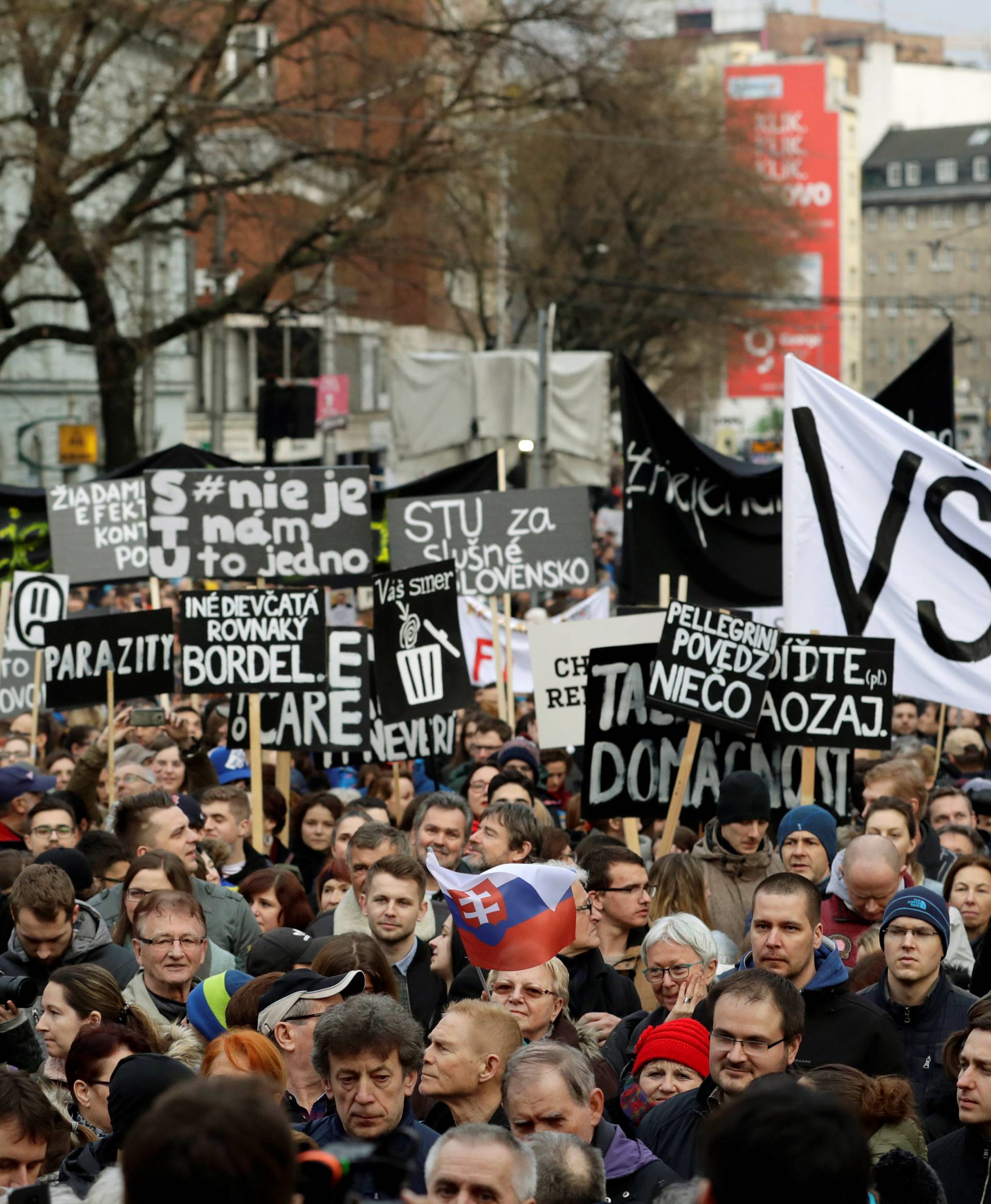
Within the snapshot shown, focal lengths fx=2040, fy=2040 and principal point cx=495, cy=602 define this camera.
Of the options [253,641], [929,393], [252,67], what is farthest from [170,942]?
[252,67]

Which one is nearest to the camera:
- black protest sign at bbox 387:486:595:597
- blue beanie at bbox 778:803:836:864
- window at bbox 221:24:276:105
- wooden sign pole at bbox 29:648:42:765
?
blue beanie at bbox 778:803:836:864

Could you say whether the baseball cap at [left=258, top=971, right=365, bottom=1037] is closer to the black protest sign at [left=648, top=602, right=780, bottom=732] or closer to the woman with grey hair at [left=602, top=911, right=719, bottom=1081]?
the woman with grey hair at [left=602, top=911, right=719, bottom=1081]

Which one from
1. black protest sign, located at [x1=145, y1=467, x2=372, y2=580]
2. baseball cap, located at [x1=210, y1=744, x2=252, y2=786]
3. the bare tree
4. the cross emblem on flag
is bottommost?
baseball cap, located at [x1=210, y1=744, x2=252, y2=786]

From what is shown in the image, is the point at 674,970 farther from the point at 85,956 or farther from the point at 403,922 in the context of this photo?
the point at 85,956

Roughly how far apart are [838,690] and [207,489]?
4799mm

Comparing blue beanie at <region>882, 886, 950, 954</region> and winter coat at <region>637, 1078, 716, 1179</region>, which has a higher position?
blue beanie at <region>882, 886, 950, 954</region>

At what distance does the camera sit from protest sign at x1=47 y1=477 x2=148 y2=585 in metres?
8.39

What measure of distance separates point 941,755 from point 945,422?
195cm

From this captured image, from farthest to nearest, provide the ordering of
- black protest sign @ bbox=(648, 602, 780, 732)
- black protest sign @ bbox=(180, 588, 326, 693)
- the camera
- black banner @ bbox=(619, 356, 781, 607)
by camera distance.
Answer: black banner @ bbox=(619, 356, 781, 607) → black protest sign @ bbox=(180, 588, 326, 693) → black protest sign @ bbox=(648, 602, 780, 732) → the camera

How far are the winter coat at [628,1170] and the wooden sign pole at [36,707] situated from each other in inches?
284

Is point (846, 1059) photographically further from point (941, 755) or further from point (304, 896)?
point (941, 755)

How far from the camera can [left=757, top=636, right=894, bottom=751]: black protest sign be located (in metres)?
8.73

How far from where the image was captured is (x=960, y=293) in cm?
13138

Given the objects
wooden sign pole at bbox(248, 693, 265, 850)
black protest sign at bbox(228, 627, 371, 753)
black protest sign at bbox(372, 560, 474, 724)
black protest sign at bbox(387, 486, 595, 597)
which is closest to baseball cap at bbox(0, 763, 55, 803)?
wooden sign pole at bbox(248, 693, 265, 850)
